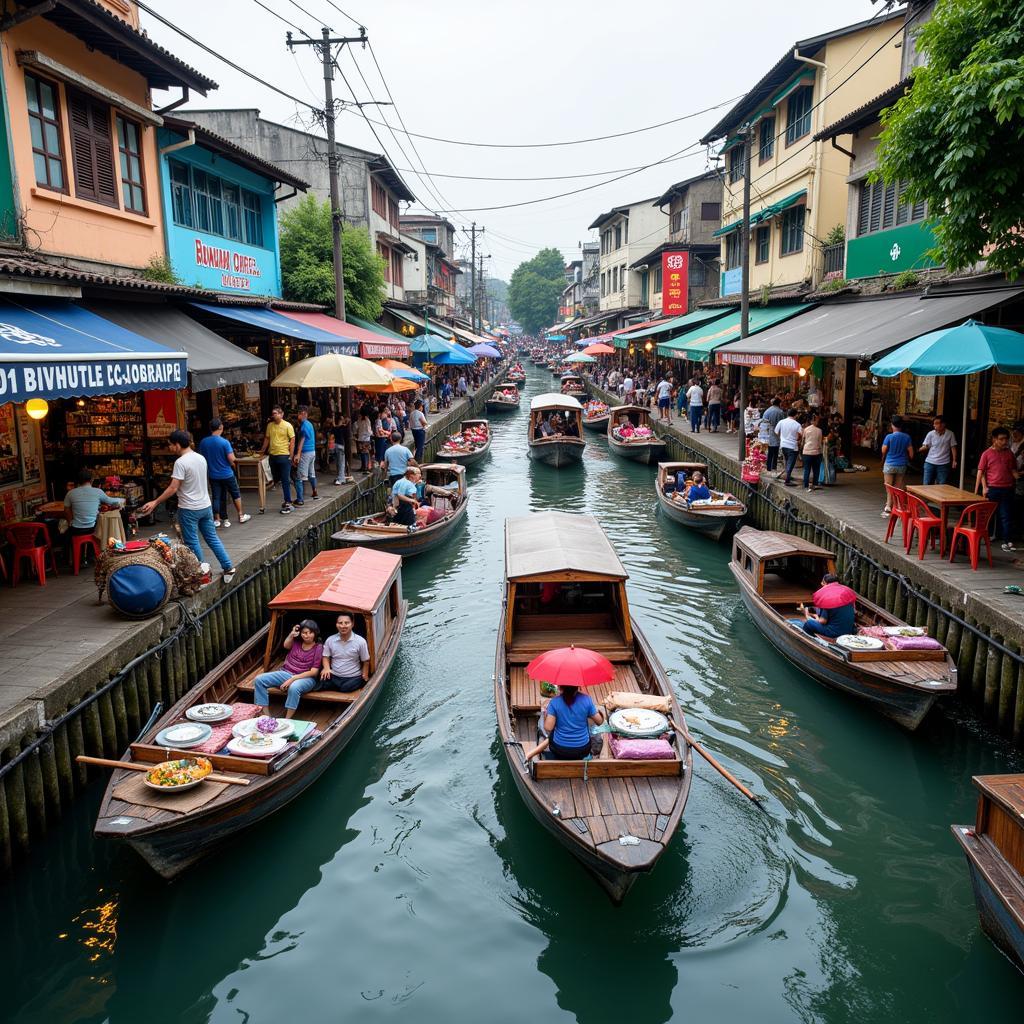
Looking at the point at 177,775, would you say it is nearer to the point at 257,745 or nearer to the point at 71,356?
the point at 257,745

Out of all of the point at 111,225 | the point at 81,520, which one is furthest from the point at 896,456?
the point at 111,225

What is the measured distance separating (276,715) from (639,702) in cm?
379

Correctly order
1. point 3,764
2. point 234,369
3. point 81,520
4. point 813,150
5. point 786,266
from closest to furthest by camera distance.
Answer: point 3,764 < point 81,520 < point 234,369 < point 813,150 < point 786,266

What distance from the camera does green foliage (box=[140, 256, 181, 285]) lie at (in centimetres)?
1558

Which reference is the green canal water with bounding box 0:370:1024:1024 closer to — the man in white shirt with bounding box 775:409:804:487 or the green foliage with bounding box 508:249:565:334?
the man in white shirt with bounding box 775:409:804:487

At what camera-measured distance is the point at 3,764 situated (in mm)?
7070

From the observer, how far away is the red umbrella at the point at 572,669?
7223 millimetres

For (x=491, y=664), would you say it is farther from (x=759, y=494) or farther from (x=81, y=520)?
(x=759, y=494)

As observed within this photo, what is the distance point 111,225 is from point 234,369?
3.36 m

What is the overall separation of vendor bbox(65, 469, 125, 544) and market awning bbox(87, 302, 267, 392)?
6.46ft

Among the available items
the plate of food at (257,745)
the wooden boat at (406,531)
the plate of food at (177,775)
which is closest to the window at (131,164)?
the wooden boat at (406,531)

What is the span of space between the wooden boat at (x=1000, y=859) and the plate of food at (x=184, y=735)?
6.28 meters

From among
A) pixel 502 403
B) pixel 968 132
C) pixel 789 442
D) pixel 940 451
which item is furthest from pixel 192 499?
pixel 502 403

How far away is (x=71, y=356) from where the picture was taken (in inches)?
361
